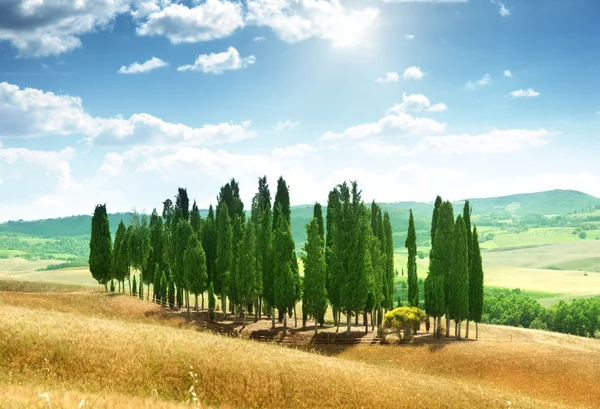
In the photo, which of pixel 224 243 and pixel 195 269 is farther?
pixel 224 243

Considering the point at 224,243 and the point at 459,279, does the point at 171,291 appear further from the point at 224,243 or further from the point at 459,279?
the point at 459,279

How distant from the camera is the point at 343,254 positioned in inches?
2309

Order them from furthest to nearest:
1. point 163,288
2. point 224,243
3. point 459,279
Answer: point 163,288
point 224,243
point 459,279

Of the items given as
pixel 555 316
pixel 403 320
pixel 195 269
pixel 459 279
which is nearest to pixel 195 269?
pixel 195 269

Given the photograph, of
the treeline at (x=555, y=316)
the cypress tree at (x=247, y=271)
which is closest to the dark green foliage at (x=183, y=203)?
the cypress tree at (x=247, y=271)

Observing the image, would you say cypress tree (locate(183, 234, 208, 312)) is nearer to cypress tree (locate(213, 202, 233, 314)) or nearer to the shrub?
cypress tree (locate(213, 202, 233, 314))

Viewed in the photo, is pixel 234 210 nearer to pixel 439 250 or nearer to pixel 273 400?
pixel 439 250

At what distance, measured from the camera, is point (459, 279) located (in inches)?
2403

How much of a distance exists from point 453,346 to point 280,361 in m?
29.8

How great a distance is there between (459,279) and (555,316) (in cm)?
7280

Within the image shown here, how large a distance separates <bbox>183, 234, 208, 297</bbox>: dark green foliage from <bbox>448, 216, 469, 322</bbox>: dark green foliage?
31.6 m

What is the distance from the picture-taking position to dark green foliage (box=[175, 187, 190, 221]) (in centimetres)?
8952

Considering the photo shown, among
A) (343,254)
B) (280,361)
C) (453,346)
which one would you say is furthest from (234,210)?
(280,361)

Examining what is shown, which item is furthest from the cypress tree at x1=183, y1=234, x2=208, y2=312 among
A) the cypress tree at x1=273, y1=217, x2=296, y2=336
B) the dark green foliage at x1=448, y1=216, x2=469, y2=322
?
the dark green foliage at x1=448, y1=216, x2=469, y2=322
